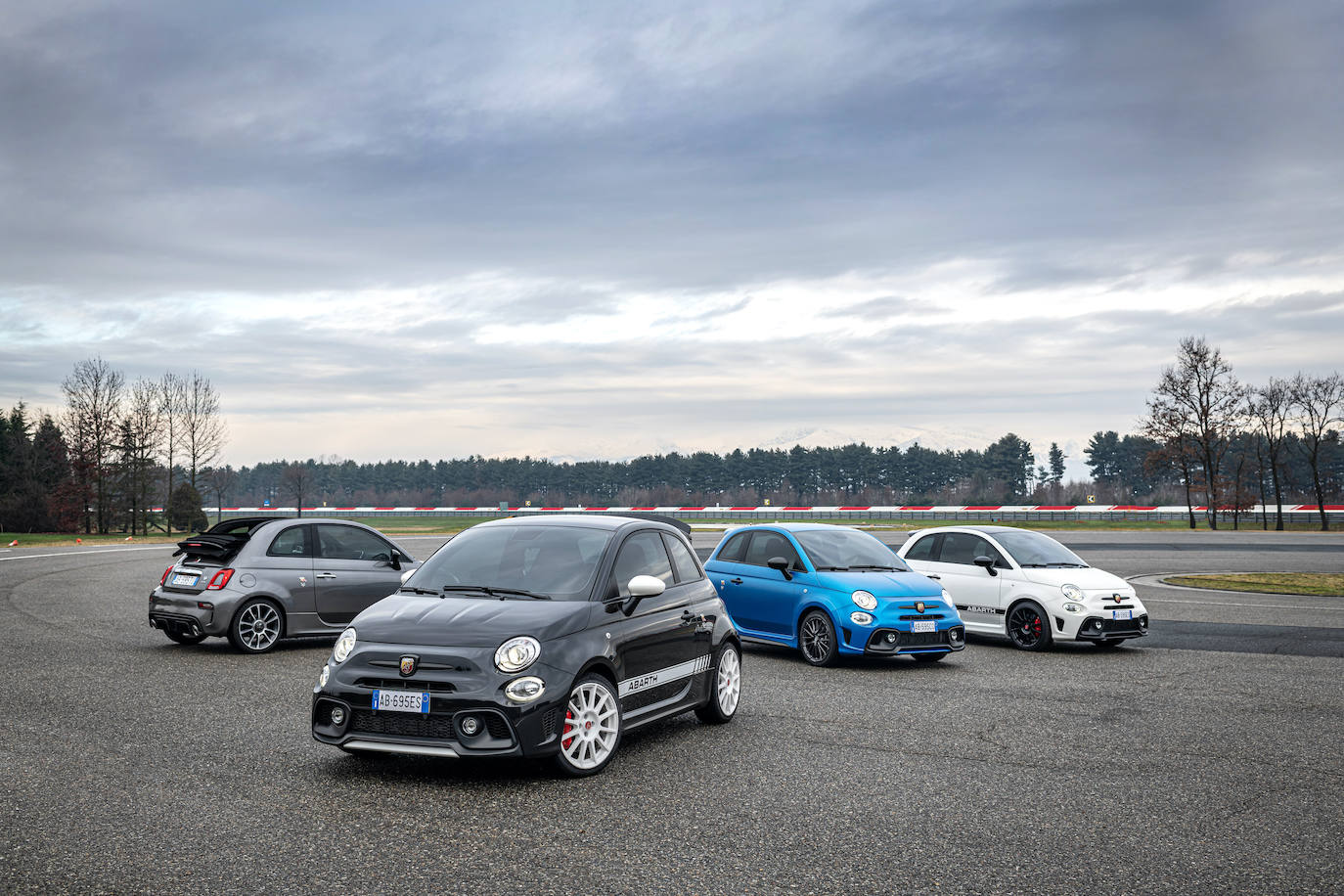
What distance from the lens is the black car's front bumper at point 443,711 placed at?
6.30m

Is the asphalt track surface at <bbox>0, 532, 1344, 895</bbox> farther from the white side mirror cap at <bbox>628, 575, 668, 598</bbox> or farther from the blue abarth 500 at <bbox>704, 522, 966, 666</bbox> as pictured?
the white side mirror cap at <bbox>628, 575, 668, 598</bbox>

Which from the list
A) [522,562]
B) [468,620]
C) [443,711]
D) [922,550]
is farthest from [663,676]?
[922,550]

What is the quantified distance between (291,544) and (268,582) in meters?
0.64

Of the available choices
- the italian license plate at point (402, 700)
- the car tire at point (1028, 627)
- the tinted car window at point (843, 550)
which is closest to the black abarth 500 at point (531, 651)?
the italian license plate at point (402, 700)

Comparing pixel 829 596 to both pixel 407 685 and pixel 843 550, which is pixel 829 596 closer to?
pixel 843 550

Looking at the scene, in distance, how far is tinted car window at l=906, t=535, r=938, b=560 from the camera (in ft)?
50.6

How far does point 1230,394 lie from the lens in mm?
69500

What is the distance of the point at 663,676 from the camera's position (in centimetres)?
774

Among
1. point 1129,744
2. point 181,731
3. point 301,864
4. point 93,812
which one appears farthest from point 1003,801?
point 181,731

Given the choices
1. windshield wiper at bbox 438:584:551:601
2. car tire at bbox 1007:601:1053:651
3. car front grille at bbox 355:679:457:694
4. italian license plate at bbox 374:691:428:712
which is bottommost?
car tire at bbox 1007:601:1053:651

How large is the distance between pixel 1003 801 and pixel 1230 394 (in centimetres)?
7241

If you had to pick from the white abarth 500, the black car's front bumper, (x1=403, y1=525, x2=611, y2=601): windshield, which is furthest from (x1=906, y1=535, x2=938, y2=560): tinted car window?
the black car's front bumper

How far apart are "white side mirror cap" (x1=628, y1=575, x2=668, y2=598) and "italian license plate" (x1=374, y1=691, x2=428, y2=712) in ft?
5.21

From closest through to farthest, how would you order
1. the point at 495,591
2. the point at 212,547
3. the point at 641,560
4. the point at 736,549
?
the point at 495,591 < the point at 641,560 < the point at 212,547 < the point at 736,549
